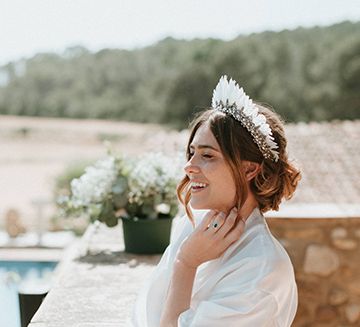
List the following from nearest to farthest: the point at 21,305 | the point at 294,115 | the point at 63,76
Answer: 1. the point at 21,305
2. the point at 294,115
3. the point at 63,76

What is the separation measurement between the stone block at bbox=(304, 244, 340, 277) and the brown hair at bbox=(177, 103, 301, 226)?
163cm

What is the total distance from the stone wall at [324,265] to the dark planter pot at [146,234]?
1.54 ft

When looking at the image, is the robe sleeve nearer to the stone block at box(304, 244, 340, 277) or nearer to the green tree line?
the stone block at box(304, 244, 340, 277)

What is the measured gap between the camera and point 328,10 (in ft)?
90.6

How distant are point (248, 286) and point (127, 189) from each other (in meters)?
1.72

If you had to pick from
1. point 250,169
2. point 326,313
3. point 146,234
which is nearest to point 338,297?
point 326,313

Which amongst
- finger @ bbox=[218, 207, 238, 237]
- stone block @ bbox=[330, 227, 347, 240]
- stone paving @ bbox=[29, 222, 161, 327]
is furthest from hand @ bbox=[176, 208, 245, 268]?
stone block @ bbox=[330, 227, 347, 240]

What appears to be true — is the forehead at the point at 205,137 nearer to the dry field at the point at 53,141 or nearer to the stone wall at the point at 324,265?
the stone wall at the point at 324,265

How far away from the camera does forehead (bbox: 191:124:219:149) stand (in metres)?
1.48

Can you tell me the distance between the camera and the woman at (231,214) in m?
1.38

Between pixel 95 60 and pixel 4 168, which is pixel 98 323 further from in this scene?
pixel 95 60

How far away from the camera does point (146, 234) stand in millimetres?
3031

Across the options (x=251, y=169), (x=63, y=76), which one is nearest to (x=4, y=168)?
(x=63, y=76)

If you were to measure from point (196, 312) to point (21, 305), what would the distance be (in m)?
1.60
